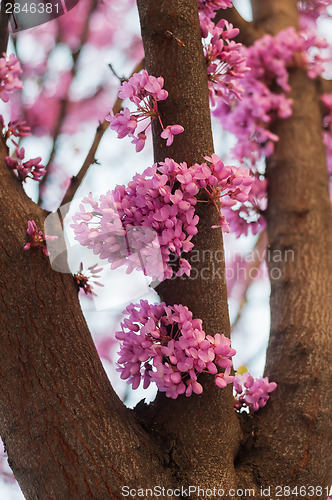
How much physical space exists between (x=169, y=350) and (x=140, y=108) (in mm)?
631

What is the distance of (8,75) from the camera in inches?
63.1

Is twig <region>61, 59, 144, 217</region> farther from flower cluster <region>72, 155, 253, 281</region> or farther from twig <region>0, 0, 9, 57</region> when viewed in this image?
twig <region>0, 0, 9, 57</region>

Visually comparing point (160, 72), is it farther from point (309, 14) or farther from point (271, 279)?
point (309, 14)

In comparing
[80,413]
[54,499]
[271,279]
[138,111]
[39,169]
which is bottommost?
[54,499]

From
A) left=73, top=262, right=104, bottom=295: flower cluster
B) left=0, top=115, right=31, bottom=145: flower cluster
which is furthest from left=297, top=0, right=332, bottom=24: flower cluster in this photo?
left=73, top=262, right=104, bottom=295: flower cluster

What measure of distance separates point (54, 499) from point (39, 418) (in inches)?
7.6

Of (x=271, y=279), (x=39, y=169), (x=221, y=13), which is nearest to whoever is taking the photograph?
(x=39, y=169)

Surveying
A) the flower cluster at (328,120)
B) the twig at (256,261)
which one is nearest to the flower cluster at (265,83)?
the flower cluster at (328,120)

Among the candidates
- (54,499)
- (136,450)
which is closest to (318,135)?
(136,450)

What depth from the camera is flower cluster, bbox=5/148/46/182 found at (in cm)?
138

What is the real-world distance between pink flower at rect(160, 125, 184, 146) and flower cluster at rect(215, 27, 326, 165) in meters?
1.18

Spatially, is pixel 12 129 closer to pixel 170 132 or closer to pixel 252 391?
pixel 170 132

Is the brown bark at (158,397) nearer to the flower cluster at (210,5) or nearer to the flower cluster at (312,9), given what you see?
the flower cluster at (210,5)

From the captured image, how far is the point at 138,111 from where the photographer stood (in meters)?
1.25
